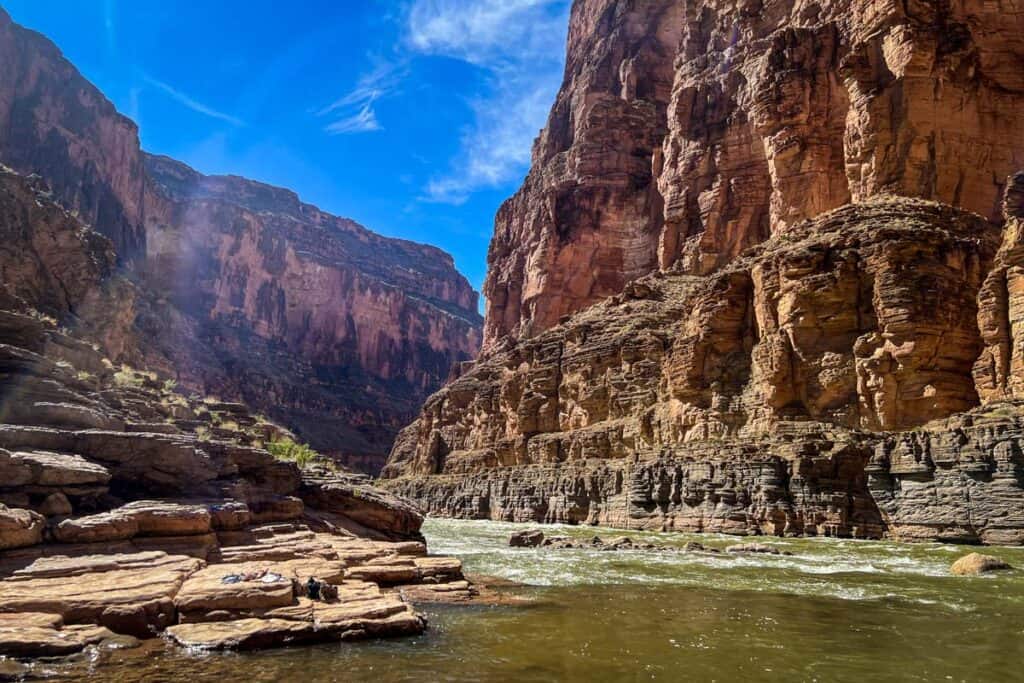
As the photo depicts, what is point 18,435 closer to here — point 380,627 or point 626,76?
point 380,627

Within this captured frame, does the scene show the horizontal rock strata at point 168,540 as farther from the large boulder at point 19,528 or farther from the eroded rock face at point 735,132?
the eroded rock face at point 735,132

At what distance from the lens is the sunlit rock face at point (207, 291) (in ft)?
312

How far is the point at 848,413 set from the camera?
124 ft

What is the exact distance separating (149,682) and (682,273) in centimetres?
7590

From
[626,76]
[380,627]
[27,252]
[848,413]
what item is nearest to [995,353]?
[848,413]

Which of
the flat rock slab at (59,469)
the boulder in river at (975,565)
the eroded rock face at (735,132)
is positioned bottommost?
the boulder in river at (975,565)

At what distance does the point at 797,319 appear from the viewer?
40.6m

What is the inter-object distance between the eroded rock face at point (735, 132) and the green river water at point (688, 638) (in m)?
44.4

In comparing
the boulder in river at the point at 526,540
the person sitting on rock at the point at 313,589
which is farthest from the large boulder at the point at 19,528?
the boulder in river at the point at 526,540

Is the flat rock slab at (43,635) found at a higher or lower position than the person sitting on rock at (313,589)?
lower

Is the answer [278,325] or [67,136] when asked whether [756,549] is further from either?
[278,325]

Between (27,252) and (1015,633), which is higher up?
(27,252)

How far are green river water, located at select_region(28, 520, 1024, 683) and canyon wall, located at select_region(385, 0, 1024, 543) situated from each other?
45.5ft

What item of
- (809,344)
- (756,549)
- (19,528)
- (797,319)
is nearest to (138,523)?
(19,528)
